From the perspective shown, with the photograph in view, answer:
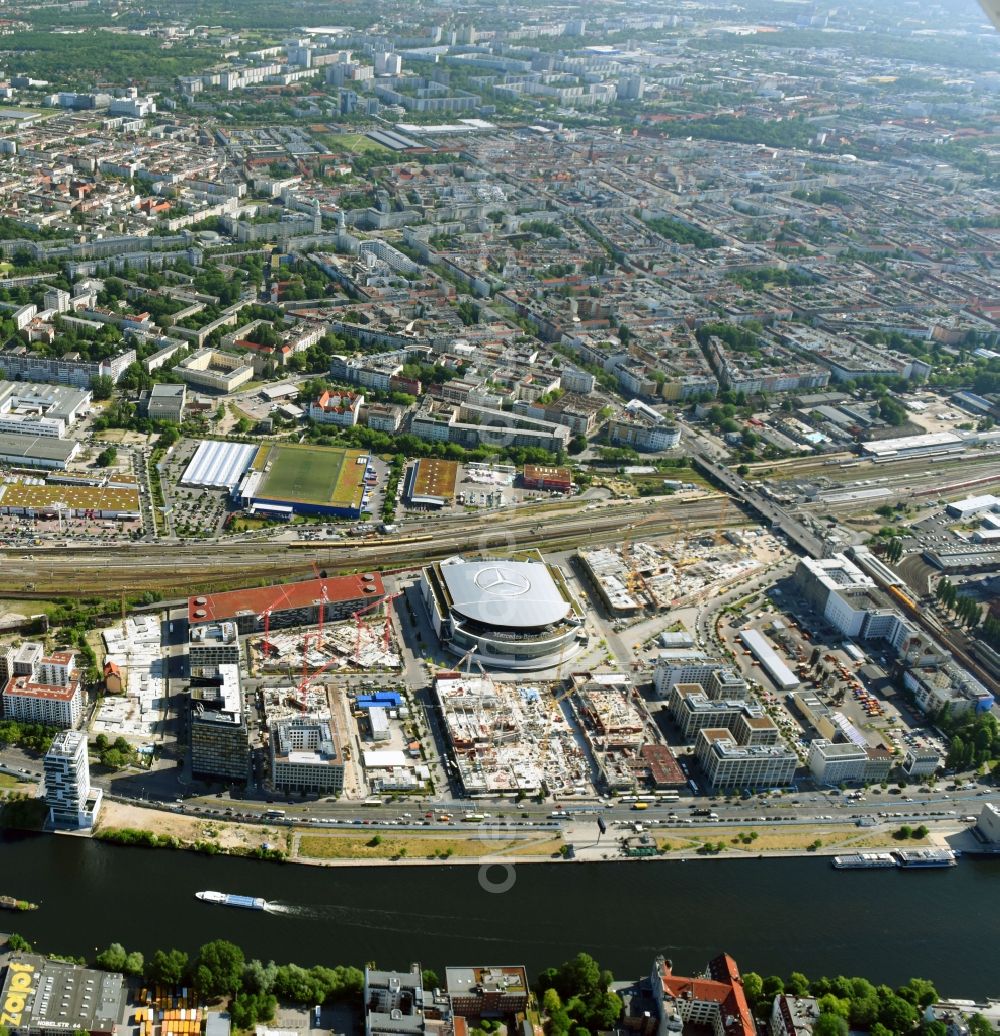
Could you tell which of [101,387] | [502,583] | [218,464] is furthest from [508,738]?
[101,387]

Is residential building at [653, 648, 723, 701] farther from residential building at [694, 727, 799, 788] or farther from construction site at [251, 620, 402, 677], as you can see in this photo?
construction site at [251, 620, 402, 677]

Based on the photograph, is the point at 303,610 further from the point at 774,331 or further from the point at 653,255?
the point at 653,255

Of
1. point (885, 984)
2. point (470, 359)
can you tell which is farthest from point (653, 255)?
point (885, 984)

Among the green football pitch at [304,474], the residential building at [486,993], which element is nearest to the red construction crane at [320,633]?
the green football pitch at [304,474]

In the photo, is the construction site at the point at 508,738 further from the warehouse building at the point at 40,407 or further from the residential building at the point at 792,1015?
the warehouse building at the point at 40,407

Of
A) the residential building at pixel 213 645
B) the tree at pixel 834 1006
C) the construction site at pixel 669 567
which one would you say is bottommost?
the construction site at pixel 669 567
